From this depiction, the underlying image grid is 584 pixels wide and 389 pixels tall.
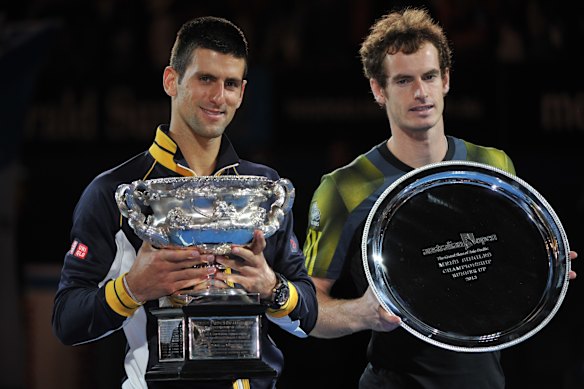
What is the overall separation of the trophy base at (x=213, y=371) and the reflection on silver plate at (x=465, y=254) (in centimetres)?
49

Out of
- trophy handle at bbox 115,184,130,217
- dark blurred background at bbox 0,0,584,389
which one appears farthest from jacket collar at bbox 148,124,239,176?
dark blurred background at bbox 0,0,584,389

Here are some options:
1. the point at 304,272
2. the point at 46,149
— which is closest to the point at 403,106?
the point at 304,272

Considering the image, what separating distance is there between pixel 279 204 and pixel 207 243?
20 cm

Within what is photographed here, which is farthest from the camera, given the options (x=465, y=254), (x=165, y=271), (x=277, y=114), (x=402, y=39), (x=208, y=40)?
(x=277, y=114)

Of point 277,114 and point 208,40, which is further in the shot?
point 277,114

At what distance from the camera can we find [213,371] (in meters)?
2.68

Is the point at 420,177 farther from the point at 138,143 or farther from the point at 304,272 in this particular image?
the point at 138,143

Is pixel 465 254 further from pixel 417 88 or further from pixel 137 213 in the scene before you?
pixel 137 213

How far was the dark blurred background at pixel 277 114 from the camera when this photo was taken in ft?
17.3

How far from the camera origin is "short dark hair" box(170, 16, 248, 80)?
2.94m

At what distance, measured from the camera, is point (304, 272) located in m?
3.05

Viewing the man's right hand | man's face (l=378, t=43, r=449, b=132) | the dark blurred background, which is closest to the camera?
the man's right hand

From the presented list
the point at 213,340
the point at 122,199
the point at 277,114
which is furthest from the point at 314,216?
the point at 277,114

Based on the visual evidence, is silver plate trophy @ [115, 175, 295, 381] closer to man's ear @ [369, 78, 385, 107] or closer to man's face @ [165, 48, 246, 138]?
man's face @ [165, 48, 246, 138]
